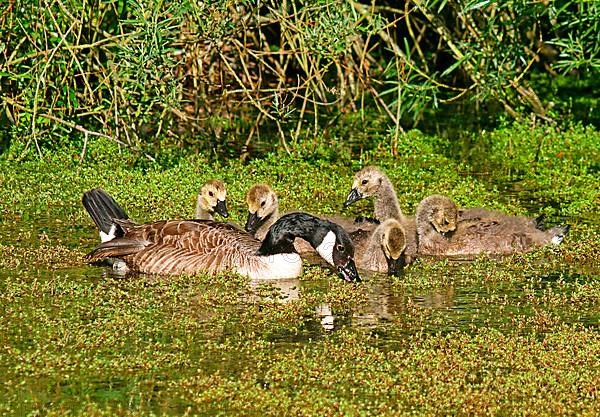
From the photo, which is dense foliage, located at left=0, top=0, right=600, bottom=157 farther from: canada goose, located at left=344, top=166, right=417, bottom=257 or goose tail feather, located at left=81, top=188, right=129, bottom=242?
goose tail feather, located at left=81, top=188, right=129, bottom=242

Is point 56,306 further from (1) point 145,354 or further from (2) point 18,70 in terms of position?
(2) point 18,70

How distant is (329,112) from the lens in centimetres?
1766

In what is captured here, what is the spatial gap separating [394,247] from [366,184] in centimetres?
192

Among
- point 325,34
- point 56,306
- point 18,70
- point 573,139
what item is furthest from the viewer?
point 573,139

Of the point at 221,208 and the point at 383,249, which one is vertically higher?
the point at 221,208

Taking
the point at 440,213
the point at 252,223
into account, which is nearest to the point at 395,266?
the point at 440,213

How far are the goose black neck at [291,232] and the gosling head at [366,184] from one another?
1.93 metres

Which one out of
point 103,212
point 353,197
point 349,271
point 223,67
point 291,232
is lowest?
point 349,271

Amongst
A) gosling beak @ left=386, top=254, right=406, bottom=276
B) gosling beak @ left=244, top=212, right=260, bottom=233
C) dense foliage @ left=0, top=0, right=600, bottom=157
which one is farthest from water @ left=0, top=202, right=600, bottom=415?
dense foliage @ left=0, top=0, right=600, bottom=157

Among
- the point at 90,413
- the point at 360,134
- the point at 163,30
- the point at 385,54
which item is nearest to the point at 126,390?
the point at 90,413

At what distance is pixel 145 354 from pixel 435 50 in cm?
1249

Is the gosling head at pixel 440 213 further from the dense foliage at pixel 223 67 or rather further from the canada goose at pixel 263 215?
the dense foliage at pixel 223 67

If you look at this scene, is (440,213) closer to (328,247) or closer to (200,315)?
(328,247)

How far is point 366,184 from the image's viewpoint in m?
13.0
